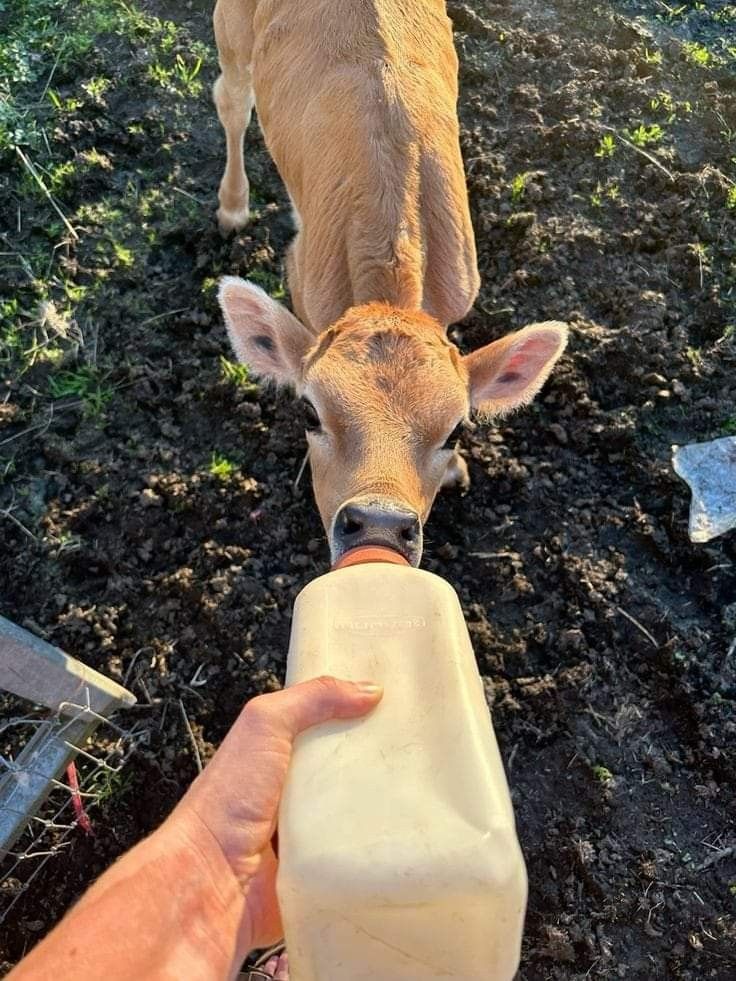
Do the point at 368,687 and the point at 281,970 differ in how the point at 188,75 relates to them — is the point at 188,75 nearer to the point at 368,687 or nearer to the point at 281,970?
the point at 368,687

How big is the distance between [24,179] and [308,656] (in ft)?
16.2

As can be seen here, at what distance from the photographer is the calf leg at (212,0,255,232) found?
17.4 ft

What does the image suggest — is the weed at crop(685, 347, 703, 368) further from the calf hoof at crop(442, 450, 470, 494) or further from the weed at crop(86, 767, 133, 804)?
the weed at crop(86, 767, 133, 804)

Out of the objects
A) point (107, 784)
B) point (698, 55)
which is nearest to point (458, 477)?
point (107, 784)

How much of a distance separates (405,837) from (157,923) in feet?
2.53

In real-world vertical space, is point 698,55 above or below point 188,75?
above

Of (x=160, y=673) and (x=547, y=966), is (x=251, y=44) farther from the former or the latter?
(x=547, y=966)

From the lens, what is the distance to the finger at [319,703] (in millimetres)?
1980

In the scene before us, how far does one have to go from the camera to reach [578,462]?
4.65 meters

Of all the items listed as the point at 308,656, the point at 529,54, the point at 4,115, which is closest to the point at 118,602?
the point at 308,656

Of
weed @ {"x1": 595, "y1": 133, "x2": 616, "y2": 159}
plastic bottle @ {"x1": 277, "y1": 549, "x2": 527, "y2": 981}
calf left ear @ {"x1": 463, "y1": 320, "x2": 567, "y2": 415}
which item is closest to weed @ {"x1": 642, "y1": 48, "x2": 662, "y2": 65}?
weed @ {"x1": 595, "y1": 133, "x2": 616, "y2": 159}

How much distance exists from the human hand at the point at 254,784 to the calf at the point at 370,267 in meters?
0.84

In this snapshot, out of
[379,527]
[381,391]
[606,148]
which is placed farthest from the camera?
[606,148]

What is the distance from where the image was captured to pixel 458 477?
4516mm
